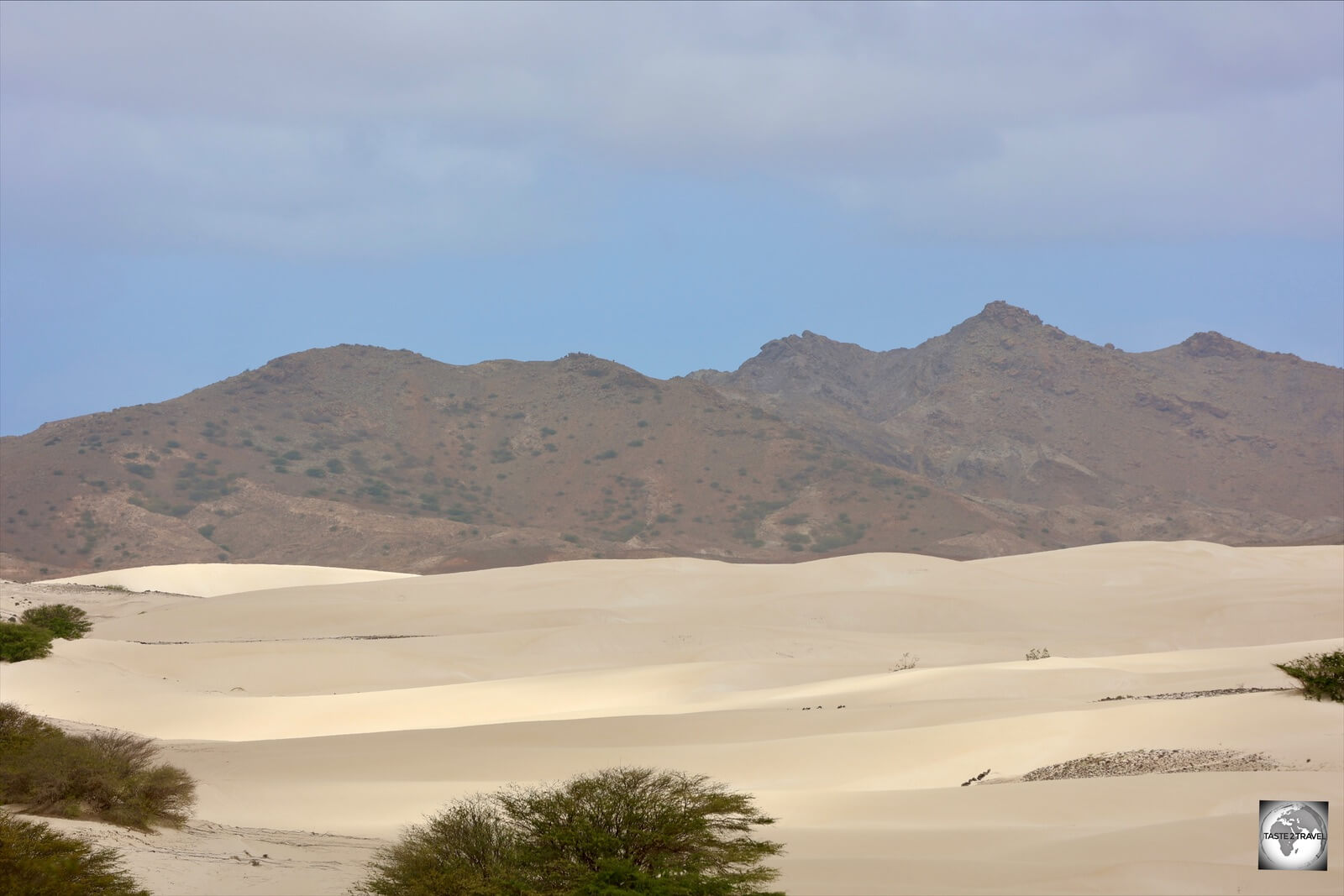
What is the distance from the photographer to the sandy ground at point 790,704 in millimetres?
10266

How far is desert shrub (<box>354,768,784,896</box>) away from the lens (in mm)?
7730

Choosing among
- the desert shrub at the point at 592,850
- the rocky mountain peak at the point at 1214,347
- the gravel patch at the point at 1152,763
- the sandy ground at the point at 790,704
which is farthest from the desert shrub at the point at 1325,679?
the rocky mountain peak at the point at 1214,347

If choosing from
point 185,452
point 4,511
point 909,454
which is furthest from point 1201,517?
point 4,511

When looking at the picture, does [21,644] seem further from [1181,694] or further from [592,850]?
[1181,694]

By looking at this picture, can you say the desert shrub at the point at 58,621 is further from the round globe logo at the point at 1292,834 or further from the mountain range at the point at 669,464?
the mountain range at the point at 669,464

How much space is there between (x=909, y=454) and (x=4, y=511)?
85154 millimetres

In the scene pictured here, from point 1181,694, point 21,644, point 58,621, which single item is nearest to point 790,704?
point 1181,694

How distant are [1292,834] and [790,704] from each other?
1380 centimetres

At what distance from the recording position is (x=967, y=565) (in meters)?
48.9

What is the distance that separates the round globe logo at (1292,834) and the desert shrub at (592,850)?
10.2 ft

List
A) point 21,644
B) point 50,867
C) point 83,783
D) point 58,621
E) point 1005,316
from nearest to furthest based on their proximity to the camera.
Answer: point 50,867
point 83,783
point 21,644
point 58,621
point 1005,316

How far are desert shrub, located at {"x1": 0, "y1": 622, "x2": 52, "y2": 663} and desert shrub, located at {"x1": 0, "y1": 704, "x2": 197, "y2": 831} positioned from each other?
12.1 meters

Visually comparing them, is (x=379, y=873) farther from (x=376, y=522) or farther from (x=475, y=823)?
(x=376, y=522)

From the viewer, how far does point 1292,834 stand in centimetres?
799
